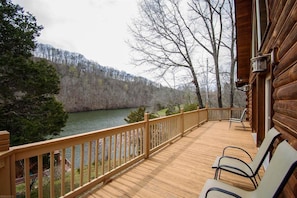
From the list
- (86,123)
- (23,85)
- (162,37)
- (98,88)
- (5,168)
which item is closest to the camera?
(5,168)

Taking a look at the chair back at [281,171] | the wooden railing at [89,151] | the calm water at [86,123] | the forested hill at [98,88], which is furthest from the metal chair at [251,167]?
the forested hill at [98,88]

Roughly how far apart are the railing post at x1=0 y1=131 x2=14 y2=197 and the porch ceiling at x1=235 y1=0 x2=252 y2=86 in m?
6.74

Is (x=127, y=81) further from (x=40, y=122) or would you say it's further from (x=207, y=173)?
(x=207, y=173)

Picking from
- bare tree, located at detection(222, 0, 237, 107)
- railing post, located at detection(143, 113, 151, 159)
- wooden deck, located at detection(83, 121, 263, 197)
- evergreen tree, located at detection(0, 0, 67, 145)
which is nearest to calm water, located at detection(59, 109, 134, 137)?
evergreen tree, located at detection(0, 0, 67, 145)

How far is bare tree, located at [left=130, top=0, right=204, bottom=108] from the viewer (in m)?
13.8

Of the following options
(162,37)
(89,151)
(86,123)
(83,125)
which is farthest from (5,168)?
(86,123)

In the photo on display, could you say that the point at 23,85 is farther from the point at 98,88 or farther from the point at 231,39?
the point at 98,88

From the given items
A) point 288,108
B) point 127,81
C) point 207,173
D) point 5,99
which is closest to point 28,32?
point 5,99

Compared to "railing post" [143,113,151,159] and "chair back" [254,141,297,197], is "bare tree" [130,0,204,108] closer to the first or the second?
"railing post" [143,113,151,159]

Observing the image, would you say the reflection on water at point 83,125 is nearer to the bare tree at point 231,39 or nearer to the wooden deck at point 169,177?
the wooden deck at point 169,177

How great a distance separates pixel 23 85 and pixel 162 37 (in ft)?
34.2

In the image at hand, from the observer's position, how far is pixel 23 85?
9031 millimetres

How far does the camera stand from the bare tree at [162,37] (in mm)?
13750

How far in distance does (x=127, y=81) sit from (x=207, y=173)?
3165cm
